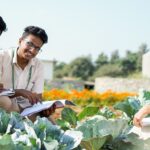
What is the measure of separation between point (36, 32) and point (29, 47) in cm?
13

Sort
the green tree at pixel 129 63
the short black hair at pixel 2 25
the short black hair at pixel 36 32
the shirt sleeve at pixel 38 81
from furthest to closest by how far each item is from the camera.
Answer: the green tree at pixel 129 63, the shirt sleeve at pixel 38 81, the short black hair at pixel 36 32, the short black hair at pixel 2 25

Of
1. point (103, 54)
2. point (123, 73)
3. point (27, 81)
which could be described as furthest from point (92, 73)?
point (27, 81)

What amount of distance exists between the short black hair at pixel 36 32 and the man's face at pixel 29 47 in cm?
3

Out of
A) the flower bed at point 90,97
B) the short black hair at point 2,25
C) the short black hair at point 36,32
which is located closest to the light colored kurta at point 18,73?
the short black hair at point 36,32

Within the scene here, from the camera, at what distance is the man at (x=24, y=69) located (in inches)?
124

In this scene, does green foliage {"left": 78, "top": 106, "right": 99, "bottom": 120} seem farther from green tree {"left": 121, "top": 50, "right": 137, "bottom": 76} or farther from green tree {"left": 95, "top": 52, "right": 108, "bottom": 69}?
green tree {"left": 95, "top": 52, "right": 108, "bottom": 69}

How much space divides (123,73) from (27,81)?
51.7 meters

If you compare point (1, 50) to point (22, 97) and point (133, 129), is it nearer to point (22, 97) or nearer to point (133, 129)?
point (22, 97)

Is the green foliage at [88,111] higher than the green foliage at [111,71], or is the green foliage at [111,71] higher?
the green foliage at [88,111]

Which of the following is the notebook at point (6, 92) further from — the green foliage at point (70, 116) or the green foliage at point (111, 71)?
the green foliage at point (111, 71)

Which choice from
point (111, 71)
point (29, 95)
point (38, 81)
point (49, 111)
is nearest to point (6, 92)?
point (29, 95)

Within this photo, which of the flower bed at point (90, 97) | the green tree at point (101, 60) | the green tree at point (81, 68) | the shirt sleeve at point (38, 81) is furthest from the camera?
the green tree at point (101, 60)

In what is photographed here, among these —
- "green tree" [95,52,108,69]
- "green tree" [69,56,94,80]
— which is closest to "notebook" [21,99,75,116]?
"green tree" [69,56,94,80]

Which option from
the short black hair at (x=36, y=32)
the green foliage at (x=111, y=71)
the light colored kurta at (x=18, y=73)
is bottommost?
the green foliage at (x=111, y=71)
